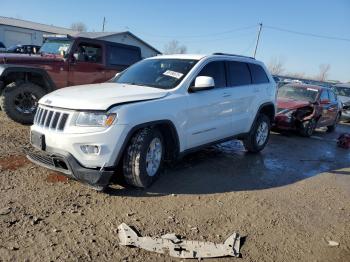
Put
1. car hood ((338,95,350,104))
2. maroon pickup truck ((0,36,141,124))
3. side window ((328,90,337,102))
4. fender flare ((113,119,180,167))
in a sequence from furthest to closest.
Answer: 1. car hood ((338,95,350,104))
2. side window ((328,90,337,102))
3. maroon pickup truck ((0,36,141,124))
4. fender flare ((113,119,180,167))

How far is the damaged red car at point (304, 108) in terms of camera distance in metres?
10.4

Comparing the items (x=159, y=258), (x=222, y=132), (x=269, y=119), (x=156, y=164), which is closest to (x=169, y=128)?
(x=156, y=164)

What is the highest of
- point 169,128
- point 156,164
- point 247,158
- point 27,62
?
point 27,62

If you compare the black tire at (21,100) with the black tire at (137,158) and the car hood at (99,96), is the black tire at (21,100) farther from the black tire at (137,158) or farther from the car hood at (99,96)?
the black tire at (137,158)

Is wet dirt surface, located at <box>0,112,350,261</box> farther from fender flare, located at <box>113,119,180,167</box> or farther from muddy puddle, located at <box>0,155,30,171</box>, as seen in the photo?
fender flare, located at <box>113,119,180,167</box>

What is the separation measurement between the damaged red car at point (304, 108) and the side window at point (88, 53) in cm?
520

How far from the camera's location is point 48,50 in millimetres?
9273

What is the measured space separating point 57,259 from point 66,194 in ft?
4.65

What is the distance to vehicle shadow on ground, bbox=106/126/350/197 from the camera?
Result: 5.17m

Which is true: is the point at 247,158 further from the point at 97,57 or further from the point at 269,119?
the point at 97,57

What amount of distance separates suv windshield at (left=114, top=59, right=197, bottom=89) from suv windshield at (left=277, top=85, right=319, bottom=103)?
6439mm

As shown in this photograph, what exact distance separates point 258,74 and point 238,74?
37.5 inches

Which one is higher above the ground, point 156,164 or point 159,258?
point 156,164

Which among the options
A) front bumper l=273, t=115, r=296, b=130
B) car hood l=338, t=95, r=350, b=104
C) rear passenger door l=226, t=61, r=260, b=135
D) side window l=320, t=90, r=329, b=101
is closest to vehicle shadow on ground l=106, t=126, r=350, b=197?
rear passenger door l=226, t=61, r=260, b=135
